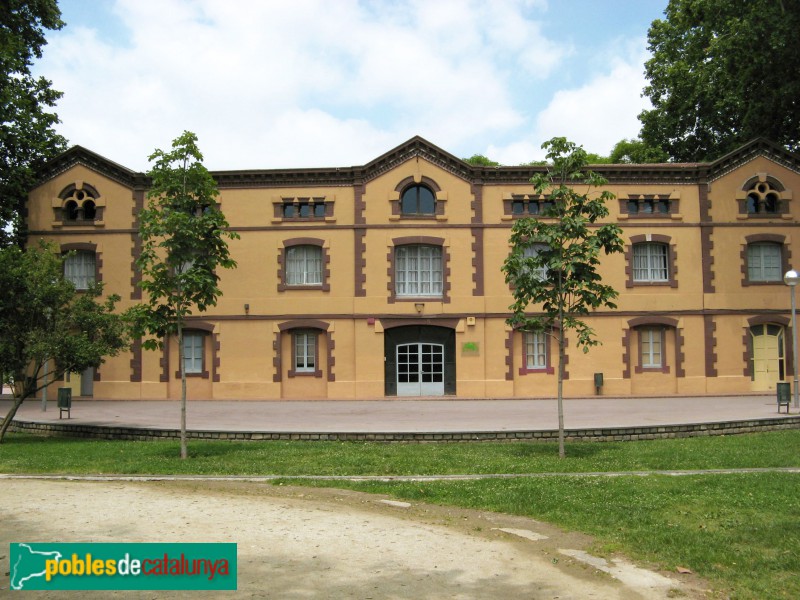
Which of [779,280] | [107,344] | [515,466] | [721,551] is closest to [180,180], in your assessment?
[107,344]

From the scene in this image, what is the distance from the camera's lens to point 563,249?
14859 mm

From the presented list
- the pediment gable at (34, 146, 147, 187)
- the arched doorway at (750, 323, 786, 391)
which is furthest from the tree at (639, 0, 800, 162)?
the pediment gable at (34, 146, 147, 187)

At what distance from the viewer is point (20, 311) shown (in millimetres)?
18125

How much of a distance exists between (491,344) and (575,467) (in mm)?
15743

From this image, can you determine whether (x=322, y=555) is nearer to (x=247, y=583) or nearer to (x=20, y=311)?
(x=247, y=583)

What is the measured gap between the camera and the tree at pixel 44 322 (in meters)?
17.8

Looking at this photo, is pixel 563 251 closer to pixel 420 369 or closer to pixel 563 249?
pixel 563 249

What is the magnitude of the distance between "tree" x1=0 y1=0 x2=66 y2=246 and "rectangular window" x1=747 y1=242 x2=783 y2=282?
94.1 ft

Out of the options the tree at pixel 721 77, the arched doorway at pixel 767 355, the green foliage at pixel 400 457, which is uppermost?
the tree at pixel 721 77

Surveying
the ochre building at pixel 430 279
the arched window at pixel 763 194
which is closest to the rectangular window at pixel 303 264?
the ochre building at pixel 430 279

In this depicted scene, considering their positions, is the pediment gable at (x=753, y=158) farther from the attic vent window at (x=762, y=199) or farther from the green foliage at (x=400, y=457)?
the green foliage at (x=400, y=457)

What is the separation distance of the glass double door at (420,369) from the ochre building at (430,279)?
80 millimetres

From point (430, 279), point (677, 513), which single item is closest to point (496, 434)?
point (677, 513)

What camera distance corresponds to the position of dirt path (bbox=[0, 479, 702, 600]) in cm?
646
